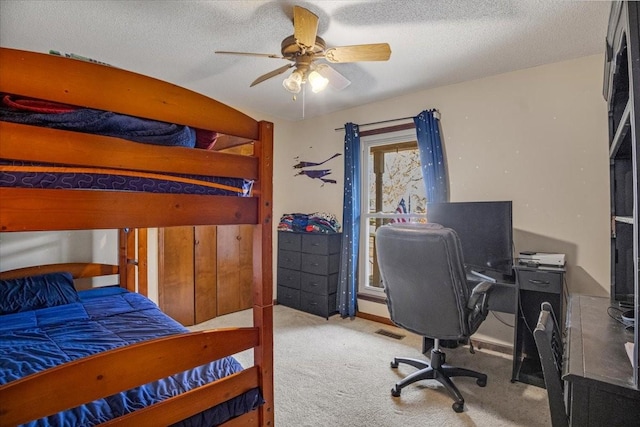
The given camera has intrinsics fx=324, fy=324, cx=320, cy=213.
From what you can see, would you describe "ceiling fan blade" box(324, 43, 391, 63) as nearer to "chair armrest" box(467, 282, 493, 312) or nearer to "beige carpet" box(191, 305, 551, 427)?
"chair armrest" box(467, 282, 493, 312)

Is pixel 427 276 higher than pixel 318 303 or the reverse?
higher

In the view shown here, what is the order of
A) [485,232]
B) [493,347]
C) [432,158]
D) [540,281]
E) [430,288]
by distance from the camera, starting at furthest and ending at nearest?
[432,158] < [493,347] < [485,232] < [540,281] < [430,288]

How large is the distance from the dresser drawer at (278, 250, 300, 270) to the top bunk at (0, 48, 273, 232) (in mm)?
2782

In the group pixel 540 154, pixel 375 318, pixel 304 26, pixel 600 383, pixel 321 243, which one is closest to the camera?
pixel 600 383

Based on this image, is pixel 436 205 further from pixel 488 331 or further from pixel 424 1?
pixel 424 1

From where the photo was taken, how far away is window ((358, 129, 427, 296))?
11.7ft

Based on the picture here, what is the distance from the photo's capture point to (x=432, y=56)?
8.41 ft

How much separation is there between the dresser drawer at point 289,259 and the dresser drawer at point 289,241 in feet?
0.18

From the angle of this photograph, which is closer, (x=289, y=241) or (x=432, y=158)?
(x=432, y=158)

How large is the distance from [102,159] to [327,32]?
1.80 meters

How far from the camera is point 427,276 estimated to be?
1937 millimetres

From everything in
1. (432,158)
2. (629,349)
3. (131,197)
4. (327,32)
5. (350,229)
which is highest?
(327,32)

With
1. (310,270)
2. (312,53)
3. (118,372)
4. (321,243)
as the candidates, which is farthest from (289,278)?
(118,372)

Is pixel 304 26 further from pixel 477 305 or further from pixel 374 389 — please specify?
pixel 374 389
